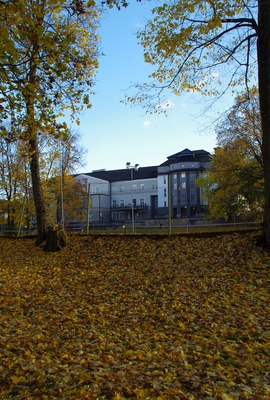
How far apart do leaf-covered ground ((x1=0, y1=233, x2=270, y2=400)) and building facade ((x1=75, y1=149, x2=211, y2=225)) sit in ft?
158

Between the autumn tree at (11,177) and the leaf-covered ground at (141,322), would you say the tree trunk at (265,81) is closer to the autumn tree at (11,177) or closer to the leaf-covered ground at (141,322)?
the leaf-covered ground at (141,322)

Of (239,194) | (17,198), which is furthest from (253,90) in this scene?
(17,198)

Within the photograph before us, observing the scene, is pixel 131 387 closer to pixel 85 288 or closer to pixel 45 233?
pixel 85 288

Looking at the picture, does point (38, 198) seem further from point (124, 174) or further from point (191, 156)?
Result: point (124, 174)

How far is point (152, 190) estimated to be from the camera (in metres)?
70.1

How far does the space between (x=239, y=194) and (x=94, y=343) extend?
2272cm

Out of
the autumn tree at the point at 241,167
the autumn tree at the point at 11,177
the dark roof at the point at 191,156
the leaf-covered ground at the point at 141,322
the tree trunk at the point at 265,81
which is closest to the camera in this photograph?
the leaf-covered ground at the point at 141,322

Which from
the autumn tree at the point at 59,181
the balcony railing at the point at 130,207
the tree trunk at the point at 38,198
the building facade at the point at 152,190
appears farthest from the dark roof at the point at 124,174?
the tree trunk at the point at 38,198

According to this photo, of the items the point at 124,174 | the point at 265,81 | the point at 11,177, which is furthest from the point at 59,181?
the point at 124,174

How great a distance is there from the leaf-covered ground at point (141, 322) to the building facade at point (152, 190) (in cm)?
4818

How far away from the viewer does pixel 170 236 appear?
10641mm

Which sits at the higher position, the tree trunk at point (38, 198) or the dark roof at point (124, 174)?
the dark roof at point (124, 174)

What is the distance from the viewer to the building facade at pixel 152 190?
6028 centimetres

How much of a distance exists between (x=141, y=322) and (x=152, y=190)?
64.8m
